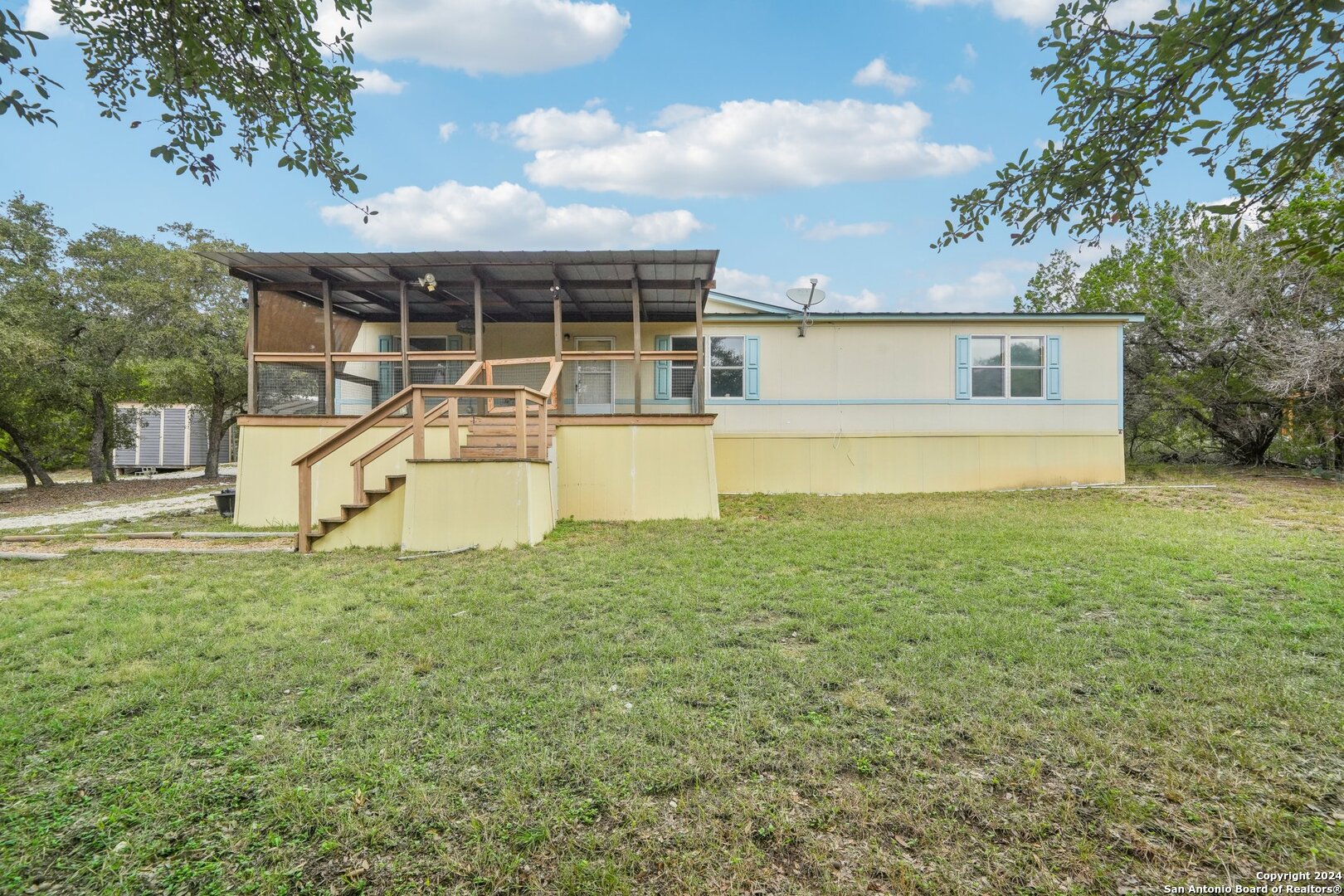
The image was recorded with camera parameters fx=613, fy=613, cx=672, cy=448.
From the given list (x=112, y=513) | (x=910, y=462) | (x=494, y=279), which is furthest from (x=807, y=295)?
(x=112, y=513)

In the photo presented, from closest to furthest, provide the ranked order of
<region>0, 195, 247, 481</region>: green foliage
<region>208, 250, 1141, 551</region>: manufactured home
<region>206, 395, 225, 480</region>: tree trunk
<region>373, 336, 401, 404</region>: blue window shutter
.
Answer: <region>208, 250, 1141, 551</region>: manufactured home → <region>373, 336, 401, 404</region>: blue window shutter → <region>0, 195, 247, 481</region>: green foliage → <region>206, 395, 225, 480</region>: tree trunk

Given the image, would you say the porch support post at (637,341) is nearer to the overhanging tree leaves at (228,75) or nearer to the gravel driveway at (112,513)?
the overhanging tree leaves at (228,75)

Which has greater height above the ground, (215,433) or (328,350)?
(328,350)

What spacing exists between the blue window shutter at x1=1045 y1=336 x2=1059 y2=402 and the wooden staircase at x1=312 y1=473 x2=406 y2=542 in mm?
11393

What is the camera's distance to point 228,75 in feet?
9.78

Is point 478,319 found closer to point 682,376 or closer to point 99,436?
point 682,376

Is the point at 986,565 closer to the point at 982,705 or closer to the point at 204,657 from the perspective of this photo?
the point at 982,705

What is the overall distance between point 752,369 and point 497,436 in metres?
5.41

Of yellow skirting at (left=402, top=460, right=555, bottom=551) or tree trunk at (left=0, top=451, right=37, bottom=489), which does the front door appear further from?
tree trunk at (left=0, top=451, right=37, bottom=489)

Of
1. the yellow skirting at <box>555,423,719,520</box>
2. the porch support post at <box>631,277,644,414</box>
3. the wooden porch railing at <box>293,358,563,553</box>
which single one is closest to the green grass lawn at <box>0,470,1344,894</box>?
the wooden porch railing at <box>293,358,563,553</box>

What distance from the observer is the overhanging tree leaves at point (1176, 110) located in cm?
208

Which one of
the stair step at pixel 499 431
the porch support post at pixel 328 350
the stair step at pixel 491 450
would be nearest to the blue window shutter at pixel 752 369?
the stair step at pixel 499 431

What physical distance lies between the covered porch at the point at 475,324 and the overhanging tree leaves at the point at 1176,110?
5715 mm

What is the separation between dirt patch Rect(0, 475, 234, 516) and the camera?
1191 centimetres
